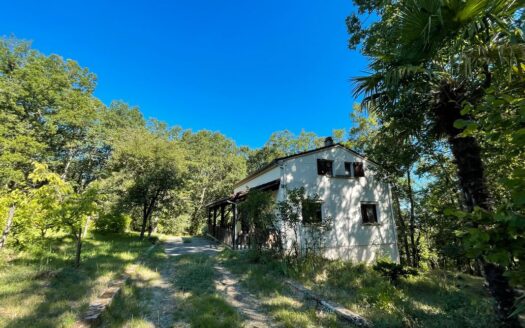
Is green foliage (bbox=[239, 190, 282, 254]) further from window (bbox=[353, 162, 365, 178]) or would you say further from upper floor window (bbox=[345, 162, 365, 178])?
window (bbox=[353, 162, 365, 178])

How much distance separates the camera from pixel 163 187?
1733 cm

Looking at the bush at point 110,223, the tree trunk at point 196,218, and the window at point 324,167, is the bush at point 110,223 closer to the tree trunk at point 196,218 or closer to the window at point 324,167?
the tree trunk at point 196,218

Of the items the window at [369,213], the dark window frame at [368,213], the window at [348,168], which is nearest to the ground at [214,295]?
the dark window frame at [368,213]

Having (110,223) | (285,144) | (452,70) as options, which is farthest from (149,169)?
(285,144)

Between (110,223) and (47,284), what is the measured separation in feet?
48.3

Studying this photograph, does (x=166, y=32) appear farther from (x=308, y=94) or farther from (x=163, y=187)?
(x=308, y=94)

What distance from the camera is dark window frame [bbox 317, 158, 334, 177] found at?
541 inches

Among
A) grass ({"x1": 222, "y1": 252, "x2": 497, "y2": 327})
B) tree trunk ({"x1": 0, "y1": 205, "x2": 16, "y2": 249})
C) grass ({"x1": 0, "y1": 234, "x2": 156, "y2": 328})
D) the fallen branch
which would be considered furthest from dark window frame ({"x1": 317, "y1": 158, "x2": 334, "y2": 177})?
tree trunk ({"x1": 0, "y1": 205, "x2": 16, "y2": 249})

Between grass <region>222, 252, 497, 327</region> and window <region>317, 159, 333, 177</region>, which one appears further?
window <region>317, 159, 333, 177</region>

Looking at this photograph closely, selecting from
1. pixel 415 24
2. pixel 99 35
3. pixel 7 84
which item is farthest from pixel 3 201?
pixel 7 84

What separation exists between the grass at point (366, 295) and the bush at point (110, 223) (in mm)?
12732

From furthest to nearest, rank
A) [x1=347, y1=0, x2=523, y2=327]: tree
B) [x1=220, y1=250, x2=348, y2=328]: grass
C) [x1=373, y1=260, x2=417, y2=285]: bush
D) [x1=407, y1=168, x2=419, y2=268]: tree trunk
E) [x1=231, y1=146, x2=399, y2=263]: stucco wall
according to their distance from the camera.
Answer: [x1=407, y1=168, x2=419, y2=268]: tree trunk < [x1=231, y1=146, x2=399, y2=263]: stucco wall < [x1=373, y1=260, x2=417, y2=285]: bush < [x1=220, y1=250, x2=348, y2=328]: grass < [x1=347, y1=0, x2=523, y2=327]: tree

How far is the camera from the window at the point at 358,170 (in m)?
14.5

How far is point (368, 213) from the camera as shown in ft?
46.6
